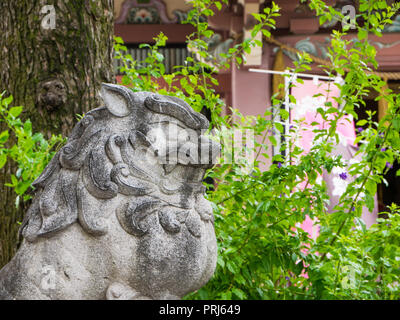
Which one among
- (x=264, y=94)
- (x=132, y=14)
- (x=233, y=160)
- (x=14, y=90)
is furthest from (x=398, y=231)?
(x=132, y=14)

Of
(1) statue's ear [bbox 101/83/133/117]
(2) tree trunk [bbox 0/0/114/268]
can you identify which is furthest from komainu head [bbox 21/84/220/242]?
(2) tree trunk [bbox 0/0/114/268]

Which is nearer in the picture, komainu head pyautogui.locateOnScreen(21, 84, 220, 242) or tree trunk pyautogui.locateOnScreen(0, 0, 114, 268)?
komainu head pyautogui.locateOnScreen(21, 84, 220, 242)

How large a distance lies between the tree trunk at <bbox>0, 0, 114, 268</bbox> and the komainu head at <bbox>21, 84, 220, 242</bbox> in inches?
41.2

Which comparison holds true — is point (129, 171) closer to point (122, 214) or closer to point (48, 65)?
point (122, 214)

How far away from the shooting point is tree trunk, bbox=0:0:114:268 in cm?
261

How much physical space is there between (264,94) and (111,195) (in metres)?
3.88

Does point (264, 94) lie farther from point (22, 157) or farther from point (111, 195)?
point (111, 195)

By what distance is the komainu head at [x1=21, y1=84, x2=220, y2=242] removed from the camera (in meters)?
1.49

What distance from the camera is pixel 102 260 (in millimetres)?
1479

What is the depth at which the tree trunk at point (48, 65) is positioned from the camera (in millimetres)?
2613

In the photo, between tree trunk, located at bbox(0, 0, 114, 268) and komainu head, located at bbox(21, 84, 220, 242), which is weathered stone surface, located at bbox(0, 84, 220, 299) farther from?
tree trunk, located at bbox(0, 0, 114, 268)

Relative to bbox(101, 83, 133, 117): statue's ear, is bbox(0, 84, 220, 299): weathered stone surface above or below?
below

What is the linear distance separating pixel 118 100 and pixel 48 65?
3.96 ft

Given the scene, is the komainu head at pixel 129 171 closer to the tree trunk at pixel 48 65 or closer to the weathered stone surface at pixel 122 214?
the weathered stone surface at pixel 122 214
